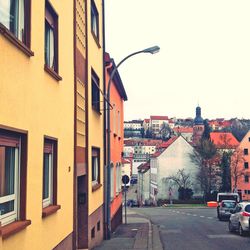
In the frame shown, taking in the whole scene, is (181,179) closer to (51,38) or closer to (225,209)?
(225,209)

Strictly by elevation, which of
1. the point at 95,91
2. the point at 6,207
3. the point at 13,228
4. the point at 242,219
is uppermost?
the point at 95,91

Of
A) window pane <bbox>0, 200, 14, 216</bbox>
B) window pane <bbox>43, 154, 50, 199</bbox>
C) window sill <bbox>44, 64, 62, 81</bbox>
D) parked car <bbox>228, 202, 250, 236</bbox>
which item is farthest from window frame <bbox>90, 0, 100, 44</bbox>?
window pane <bbox>0, 200, 14, 216</bbox>

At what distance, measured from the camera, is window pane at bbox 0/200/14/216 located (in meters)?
5.78

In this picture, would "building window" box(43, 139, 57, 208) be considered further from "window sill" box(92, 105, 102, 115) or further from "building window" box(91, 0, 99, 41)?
"building window" box(91, 0, 99, 41)

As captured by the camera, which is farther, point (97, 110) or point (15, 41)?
point (97, 110)

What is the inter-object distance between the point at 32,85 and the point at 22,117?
733 mm

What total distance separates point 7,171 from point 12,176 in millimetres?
177

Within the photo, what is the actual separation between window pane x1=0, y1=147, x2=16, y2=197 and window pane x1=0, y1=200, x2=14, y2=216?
0.44 feet

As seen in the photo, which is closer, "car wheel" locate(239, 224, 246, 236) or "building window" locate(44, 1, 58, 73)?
"building window" locate(44, 1, 58, 73)

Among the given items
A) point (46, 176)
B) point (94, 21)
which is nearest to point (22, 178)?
point (46, 176)

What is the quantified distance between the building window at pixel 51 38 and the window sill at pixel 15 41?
5.29ft

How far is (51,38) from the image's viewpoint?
8461 mm

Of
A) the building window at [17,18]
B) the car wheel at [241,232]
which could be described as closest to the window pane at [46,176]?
the building window at [17,18]

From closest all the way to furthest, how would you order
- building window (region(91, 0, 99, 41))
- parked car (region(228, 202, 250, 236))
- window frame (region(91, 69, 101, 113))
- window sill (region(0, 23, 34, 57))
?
1. window sill (region(0, 23, 34, 57))
2. window frame (region(91, 69, 101, 113))
3. building window (region(91, 0, 99, 41))
4. parked car (region(228, 202, 250, 236))
